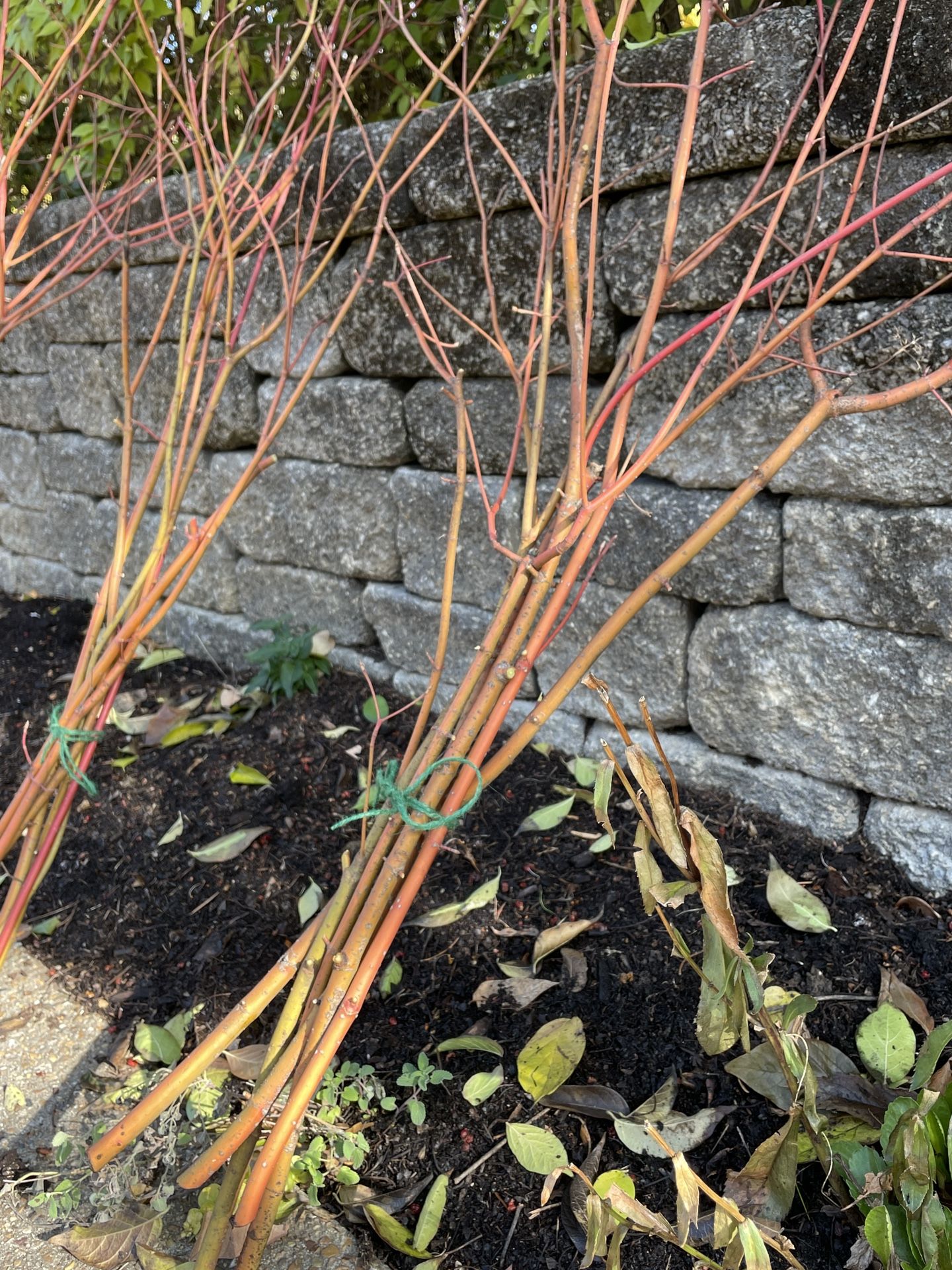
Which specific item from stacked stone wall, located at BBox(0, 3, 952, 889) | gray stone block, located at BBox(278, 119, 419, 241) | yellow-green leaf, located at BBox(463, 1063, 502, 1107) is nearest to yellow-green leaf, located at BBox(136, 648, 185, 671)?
stacked stone wall, located at BBox(0, 3, 952, 889)

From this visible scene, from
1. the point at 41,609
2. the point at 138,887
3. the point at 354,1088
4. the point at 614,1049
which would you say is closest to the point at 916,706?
the point at 614,1049

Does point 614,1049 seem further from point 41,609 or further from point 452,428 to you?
point 41,609

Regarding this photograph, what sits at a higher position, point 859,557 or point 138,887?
point 859,557

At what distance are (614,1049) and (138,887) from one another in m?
1.31

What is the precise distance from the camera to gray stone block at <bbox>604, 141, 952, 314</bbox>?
1.85m

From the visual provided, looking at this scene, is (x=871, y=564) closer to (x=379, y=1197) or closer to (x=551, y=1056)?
(x=551, y=1056)

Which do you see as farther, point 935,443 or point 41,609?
point 41,609

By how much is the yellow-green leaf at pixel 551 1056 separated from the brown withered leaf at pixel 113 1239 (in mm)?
645

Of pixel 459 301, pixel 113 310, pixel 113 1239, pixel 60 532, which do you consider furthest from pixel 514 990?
pixel 60 532

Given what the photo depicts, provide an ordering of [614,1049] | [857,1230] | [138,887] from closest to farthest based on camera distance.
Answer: [857,1230] → [614,1049] → [138,887]

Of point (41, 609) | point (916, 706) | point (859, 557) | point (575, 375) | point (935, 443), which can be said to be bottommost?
point (41, 609)

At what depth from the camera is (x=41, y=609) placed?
429cm

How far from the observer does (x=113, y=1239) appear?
163cm

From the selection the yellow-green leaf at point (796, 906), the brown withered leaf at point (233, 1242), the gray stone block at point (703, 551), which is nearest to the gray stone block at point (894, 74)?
the gray stone block at point (703, 551)
